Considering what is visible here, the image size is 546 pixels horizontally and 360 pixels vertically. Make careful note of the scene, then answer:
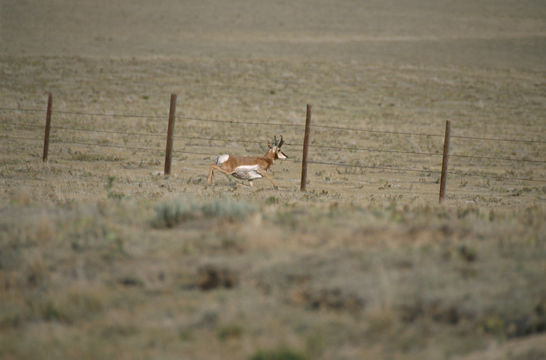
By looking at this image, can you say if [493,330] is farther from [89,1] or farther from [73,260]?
[89,1]

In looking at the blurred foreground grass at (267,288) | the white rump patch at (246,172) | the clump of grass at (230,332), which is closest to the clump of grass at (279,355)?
the blurred foreground grass at (267,288)

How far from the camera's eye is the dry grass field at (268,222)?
4941 millimetres

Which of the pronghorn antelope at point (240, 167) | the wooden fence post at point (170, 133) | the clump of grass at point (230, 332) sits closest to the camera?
the clump of grass at point (230, 332)

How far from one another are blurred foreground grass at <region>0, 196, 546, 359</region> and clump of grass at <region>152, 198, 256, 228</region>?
2.2 inches

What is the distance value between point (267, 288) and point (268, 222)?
183cm

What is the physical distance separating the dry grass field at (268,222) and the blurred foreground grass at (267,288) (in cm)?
2

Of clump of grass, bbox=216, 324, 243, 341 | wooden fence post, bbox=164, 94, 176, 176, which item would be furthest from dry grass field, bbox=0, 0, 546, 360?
wooden fence post, bbox=164, 94, 176, 176

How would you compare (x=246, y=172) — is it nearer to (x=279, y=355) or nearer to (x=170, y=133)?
(x=170, y=133)

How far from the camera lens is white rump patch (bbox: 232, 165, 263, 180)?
1509cm

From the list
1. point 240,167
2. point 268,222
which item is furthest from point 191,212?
point 240,167

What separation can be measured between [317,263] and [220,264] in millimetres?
862

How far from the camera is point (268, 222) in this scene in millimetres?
7312

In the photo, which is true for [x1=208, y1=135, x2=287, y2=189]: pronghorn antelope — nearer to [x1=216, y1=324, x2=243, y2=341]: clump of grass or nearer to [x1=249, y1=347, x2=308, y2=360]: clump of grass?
[x1=216, y1=324, x2=243, y2=341]: clump of grass

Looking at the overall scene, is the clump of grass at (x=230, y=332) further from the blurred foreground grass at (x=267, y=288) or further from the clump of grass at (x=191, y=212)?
the clump of grass at (x=191, y=212)
